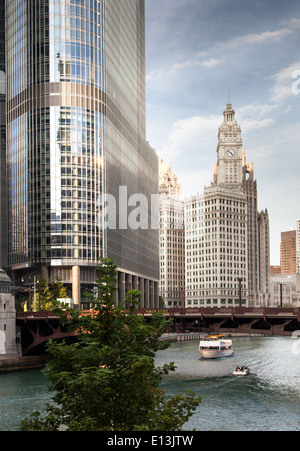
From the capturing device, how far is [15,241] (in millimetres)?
178000

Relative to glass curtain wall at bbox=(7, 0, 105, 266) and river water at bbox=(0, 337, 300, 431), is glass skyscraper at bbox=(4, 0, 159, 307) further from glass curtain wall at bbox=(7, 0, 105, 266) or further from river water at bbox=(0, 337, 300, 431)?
river water at bbox=(0, 337, 300, 431)

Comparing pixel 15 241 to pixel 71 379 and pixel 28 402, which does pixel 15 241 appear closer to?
pixel 28 402

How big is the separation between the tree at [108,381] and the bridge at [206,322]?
5133cm

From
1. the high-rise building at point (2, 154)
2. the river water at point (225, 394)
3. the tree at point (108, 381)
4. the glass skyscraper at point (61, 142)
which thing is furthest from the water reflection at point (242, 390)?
the high-rise building at point (2, 154)

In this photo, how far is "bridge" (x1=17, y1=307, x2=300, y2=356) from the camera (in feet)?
290

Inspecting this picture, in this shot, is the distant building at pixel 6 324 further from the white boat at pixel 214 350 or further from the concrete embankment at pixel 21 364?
the white boat at pixel 214 350

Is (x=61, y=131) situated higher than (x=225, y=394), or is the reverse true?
(x=61, y=131)

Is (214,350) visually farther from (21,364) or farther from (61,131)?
(61,131)

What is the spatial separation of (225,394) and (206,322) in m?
19.3

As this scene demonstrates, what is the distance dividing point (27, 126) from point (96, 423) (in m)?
158

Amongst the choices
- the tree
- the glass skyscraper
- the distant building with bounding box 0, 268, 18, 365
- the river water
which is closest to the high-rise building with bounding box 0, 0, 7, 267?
the glass skyscraper

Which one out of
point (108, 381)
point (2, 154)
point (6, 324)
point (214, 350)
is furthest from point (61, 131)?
point (108, 381)

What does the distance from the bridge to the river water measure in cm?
753

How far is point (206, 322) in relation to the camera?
323ft
